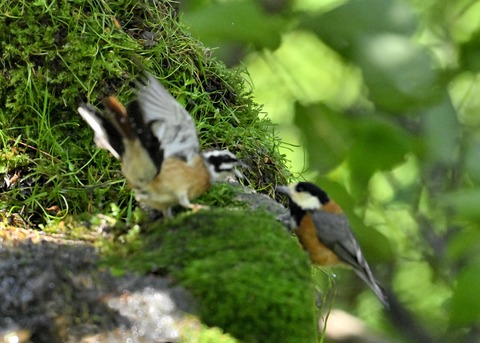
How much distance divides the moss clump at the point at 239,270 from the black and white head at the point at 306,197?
0.39m

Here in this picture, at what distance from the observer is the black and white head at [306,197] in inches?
131

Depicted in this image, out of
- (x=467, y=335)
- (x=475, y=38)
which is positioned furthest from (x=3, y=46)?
(x=467, y=335)

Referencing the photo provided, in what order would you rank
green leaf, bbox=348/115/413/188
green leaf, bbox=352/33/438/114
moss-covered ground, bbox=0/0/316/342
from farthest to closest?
moss-covered ground, bbox=0/0/316/342, green leaf, bbox=348/115/413/188, green leaf, bbox=352/33/438/114

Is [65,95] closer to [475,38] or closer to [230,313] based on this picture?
[230,313]

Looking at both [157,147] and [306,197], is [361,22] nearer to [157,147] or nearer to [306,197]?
[157,147]

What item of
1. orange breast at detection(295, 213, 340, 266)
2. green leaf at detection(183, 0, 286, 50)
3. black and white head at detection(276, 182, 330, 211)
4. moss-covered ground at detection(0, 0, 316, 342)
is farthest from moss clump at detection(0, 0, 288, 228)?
green leaf at detection(183, 0, 286, 50)

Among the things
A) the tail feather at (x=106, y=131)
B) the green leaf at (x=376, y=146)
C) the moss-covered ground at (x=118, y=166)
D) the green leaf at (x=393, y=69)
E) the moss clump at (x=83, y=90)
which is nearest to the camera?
the green leaf at (x=393, y=69)

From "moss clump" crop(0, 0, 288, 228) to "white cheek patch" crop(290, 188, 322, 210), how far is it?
488 millimetres

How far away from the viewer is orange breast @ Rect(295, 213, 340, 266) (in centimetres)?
334

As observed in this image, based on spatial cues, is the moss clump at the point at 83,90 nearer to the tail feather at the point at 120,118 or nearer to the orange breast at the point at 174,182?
the orange breast at the point at 174,182

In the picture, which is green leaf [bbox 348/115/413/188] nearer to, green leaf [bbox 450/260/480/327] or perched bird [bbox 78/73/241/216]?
green leaf [bbox 450/260/480/327]

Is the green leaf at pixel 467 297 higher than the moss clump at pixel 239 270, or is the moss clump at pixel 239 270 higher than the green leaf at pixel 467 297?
the green leaf at pixel 467 297

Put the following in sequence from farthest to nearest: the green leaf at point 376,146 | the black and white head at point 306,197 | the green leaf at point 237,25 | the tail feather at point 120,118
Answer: the black and white head at point 306,197
the tail feather at point 120,118
the green leaf at point 376,146
the green leaf at point 237,25

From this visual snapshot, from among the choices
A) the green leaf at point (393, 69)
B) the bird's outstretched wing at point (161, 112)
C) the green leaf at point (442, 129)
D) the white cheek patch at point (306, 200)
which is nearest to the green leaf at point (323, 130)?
the green leaf at point (442, 129)
